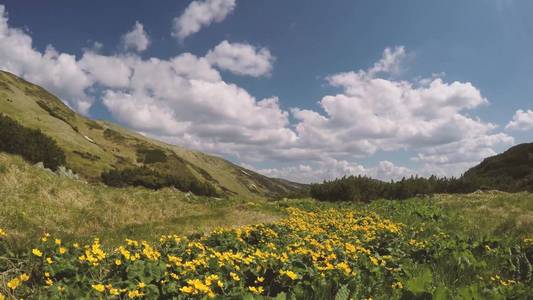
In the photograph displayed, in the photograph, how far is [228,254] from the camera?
5672 millimetres

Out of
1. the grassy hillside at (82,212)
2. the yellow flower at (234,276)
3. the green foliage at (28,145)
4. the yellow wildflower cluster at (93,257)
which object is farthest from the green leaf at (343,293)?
the green foliage at (28,145)

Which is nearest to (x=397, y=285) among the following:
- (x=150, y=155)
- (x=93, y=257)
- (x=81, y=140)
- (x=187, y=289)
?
(x=187, y=289)

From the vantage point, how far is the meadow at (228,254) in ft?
15.0

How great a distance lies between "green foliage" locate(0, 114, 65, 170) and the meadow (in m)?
10.3

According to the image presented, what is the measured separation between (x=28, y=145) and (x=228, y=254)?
22.8 m

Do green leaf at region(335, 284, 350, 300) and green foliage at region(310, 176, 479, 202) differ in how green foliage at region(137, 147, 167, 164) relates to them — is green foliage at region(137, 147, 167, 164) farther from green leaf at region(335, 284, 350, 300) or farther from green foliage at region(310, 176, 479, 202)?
green leaf at region(335, 284, 350, 300)

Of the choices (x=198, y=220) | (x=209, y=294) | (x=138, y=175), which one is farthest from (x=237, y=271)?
(x=138, y=175)

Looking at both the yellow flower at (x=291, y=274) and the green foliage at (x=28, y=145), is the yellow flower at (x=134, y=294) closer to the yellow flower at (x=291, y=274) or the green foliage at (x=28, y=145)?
the yellow flower at (x=291, y=274)

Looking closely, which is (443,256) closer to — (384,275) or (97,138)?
(384,275)

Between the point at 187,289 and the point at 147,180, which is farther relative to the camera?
the point at 147,180

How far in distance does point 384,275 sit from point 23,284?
486cm

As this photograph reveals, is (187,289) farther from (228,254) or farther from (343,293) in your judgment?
(343,293)

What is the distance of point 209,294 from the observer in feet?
12.8

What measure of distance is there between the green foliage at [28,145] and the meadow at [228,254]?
10305mm
